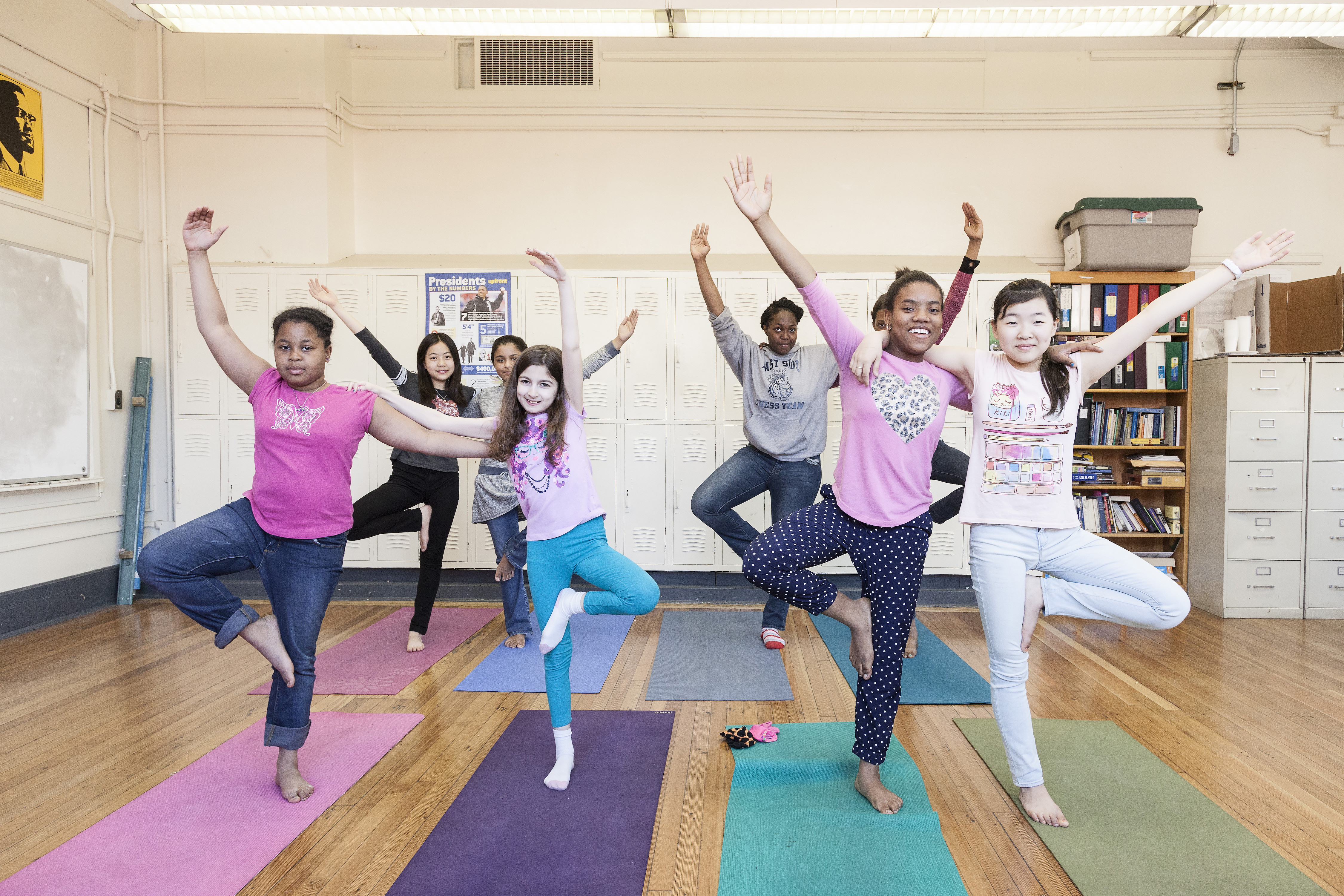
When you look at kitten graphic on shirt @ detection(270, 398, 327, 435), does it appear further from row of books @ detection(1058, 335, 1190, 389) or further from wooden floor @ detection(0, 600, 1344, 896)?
row of books @ detection(1058, 335, 1190, 389)

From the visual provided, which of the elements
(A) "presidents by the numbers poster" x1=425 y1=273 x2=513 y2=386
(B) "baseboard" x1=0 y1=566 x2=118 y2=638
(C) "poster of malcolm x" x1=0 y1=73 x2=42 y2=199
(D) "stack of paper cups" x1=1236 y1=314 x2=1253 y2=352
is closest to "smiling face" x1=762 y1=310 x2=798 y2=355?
(A) "presidents by the numbers poster" x1=425 y1=273 x2=513 y2=386

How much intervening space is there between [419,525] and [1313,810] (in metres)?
3.74

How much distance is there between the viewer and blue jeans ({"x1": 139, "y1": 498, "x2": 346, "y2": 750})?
2.17m

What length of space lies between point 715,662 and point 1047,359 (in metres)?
2.15

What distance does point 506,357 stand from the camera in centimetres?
363

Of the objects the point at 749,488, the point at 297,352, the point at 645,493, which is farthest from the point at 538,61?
the point at 297,352

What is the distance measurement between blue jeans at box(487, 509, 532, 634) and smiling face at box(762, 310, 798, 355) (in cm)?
160

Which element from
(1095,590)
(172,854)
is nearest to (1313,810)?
(1095,590)

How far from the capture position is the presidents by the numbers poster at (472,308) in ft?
16.7

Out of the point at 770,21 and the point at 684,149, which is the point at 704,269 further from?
the point at 684,149

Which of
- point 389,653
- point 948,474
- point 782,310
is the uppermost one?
point 782,310

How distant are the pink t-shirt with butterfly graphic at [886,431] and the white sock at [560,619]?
867mm

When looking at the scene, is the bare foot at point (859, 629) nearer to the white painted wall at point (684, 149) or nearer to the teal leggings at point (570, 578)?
the teal leggings at point (570, 578)

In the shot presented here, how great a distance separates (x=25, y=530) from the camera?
4.34 m
